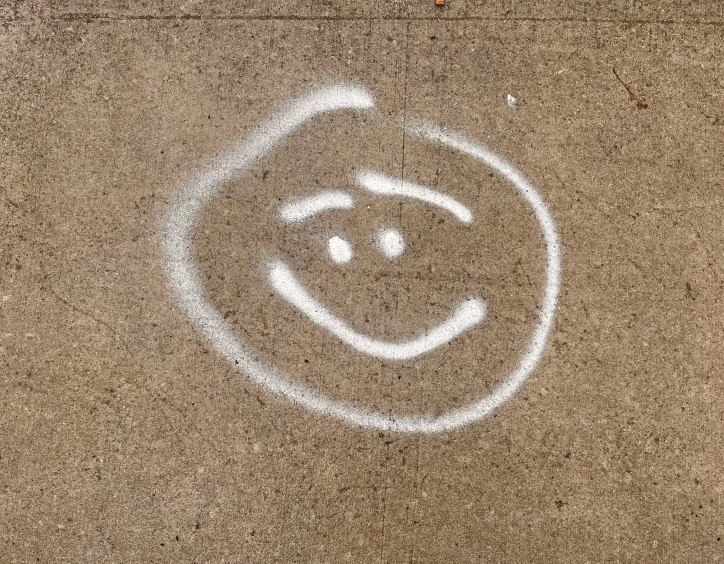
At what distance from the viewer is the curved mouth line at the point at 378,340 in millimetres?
2232

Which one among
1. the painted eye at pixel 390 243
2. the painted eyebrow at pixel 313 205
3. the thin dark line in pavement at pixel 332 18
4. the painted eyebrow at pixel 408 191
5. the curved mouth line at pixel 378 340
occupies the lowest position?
the curved mouth line at pixel 378 340

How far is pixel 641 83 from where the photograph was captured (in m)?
2.28

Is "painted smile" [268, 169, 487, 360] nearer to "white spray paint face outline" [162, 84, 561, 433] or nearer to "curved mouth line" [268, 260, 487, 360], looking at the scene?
"curved mouth line" [268, 260, 487, 360]

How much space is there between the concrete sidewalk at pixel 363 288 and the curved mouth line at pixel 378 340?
13 mm

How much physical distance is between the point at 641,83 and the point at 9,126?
108 inches

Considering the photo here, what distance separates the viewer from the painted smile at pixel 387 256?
223 centimetres

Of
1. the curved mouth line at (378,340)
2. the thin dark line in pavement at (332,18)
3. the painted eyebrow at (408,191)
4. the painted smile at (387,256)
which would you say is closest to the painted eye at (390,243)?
the painted smile at (387,256)

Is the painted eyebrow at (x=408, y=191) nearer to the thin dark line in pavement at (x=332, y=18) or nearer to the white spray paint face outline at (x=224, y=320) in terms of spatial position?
the white spray paint face outline at (x=224, y=320)

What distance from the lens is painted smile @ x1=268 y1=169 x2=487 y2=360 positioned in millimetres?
2234

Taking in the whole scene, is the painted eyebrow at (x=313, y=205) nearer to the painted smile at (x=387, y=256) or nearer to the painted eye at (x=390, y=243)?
the painted smile at (x=387, y=256)

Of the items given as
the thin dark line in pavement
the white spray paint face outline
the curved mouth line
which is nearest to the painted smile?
the curved mouth line

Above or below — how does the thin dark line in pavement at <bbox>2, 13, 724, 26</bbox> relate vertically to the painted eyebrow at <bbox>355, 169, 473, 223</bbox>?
above

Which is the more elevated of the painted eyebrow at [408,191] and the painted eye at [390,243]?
the painted eyebrow at [408,191]

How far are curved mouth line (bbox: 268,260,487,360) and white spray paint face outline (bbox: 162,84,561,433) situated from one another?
253mm
